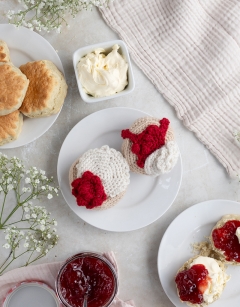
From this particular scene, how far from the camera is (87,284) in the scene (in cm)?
147

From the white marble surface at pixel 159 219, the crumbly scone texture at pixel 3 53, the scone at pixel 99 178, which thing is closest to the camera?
the scone at pixel 99 178

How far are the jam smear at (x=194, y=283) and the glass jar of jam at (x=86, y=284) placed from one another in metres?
0.25

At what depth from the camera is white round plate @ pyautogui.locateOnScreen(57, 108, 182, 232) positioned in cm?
159

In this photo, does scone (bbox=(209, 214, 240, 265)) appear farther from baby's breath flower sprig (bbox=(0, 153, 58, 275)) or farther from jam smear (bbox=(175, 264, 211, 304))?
baby's breath flower sprig (bbox=(0, 153, 58, 275))

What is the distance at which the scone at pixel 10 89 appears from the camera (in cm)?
146

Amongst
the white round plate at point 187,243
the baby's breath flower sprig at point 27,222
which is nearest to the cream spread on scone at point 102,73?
the baby's breath flower sprig at point 27,222

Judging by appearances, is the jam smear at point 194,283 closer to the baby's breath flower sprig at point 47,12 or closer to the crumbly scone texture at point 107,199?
the crumbly scone texture at point 107,199

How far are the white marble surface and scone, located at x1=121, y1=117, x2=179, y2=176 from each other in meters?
0.21

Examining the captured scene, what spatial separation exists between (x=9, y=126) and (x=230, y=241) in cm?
92

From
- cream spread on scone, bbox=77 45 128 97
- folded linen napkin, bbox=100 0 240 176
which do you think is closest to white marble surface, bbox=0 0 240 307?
folded linen napkin, bbox=100 0 240 176

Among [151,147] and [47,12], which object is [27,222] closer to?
[151,147]

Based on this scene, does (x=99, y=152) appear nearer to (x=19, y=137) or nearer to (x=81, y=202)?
(x=81, y=202)

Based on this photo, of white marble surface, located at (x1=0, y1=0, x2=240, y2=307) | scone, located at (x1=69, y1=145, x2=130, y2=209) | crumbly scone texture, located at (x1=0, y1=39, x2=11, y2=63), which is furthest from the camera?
white marble surface, located at (x1=0, y1=0, x2=240, y2=307)

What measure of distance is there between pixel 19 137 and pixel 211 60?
812mm
